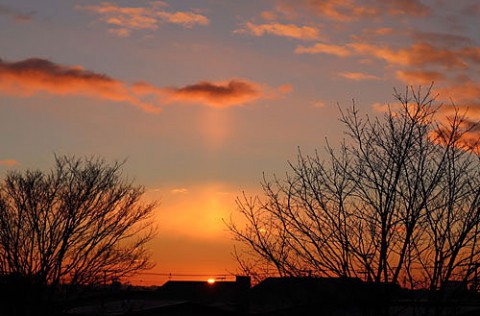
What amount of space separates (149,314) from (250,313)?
5.10 meters

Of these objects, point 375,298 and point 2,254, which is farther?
point 2,254

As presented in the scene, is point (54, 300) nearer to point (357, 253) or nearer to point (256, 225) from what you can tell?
point (256, 225)

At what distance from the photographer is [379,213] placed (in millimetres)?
14453

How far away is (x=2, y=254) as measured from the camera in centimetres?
3322

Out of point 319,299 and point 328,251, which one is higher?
point 328,251

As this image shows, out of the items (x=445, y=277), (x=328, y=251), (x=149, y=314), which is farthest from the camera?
(x=149, y=314)

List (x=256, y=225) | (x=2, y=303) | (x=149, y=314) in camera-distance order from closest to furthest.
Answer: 1. (x=256, y=225)
2. (x=149, y=314)
3. (x=2, y=303)

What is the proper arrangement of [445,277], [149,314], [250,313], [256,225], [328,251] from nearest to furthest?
[445,277] < [328,251] < [256,225] < [149,314] < [250,313]

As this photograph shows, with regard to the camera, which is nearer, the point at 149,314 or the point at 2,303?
the point at 149,314

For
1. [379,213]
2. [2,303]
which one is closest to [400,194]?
[379,213]

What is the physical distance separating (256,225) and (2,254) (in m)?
21.1

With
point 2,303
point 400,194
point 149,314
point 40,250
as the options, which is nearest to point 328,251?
point 400,194

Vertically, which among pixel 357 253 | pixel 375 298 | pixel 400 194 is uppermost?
pixel 400 194

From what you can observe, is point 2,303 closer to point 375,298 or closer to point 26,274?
point 26,274
